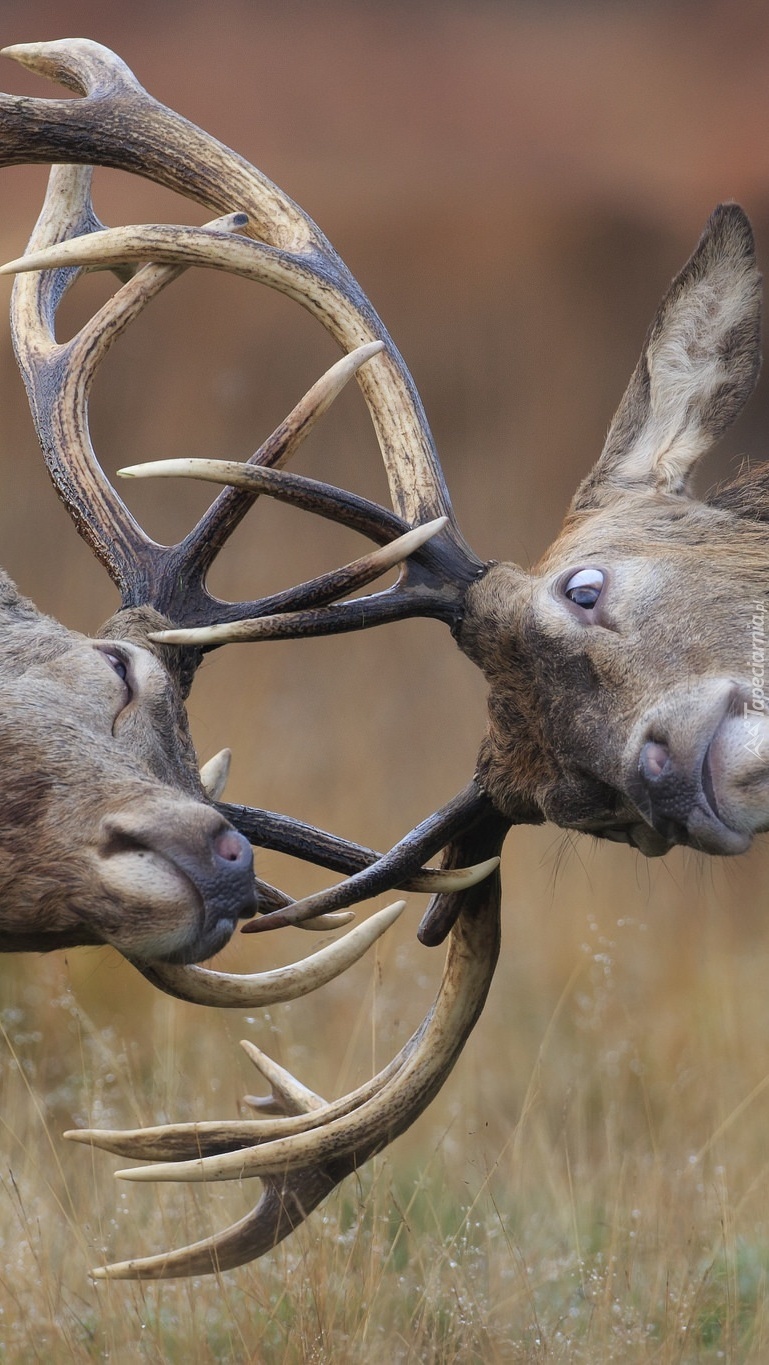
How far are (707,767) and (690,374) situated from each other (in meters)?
1.01

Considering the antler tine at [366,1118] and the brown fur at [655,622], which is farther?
the antler tine at [366,1118]

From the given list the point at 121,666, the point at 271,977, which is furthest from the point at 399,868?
the point at 121,666

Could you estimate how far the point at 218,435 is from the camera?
648 cm

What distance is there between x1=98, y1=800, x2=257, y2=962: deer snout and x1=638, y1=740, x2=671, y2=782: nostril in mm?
663

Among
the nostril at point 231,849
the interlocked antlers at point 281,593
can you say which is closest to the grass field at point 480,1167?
the interlocked antlers at point 281,593

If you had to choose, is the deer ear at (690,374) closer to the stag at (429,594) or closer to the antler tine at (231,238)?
the stag at (429,594)

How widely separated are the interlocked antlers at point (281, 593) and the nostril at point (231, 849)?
358mm

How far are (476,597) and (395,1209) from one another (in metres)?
1.90

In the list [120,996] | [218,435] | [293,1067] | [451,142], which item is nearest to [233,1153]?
[293,1067]

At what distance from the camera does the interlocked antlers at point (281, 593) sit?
2.53m

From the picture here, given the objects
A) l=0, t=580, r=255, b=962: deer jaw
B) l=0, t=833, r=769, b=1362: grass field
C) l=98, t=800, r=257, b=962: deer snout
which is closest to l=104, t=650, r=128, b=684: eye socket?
l=0, t=580, r=255, b=962: deer jaw

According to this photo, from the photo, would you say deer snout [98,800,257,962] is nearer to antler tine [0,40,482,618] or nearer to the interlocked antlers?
the interlocked antlers

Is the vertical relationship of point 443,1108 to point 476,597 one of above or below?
below

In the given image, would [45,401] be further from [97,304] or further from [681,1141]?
[97,304]
